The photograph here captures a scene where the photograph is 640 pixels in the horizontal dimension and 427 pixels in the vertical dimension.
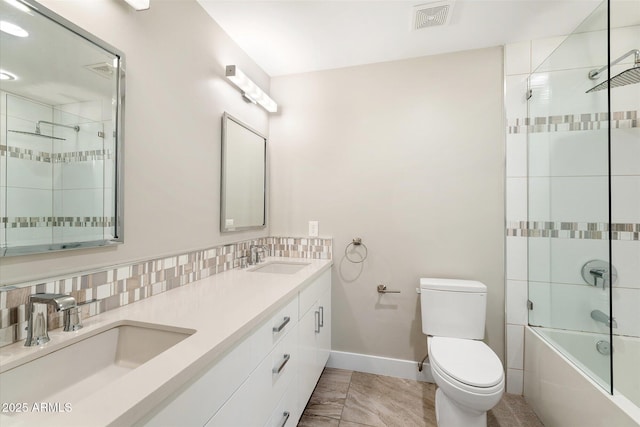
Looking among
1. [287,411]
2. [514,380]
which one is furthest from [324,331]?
[514,380]

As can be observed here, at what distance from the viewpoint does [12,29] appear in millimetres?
795

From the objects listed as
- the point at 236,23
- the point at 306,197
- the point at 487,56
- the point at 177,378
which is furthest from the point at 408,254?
the point at 236,23

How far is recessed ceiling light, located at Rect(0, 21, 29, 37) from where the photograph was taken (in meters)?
0.77

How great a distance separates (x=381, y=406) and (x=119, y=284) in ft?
5.45

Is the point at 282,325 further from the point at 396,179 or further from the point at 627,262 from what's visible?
the point at 627,262

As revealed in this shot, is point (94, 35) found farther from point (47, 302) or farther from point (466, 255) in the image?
point (466, 255)

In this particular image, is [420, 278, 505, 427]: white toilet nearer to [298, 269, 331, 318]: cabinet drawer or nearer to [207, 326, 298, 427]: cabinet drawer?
[298, 269, 331, 318]: cabinet drawer

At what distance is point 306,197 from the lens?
2.30 meters

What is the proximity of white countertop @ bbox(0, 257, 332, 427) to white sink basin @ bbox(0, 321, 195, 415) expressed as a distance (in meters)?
0.02

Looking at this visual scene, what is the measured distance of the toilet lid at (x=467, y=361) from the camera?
133cm

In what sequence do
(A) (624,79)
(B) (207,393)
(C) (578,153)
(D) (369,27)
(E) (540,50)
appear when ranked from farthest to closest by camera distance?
1. (E) (540,50)
2. (D) (369,27)
3. (C) (578,153)
4. (A) (624,79)
5. (B) (207,393)

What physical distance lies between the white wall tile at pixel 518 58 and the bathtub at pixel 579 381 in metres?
1.70

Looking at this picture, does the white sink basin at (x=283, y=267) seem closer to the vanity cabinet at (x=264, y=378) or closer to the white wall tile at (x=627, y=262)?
the vanity cabinet at (x=264, y=378)

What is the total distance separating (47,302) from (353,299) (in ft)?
5.93
